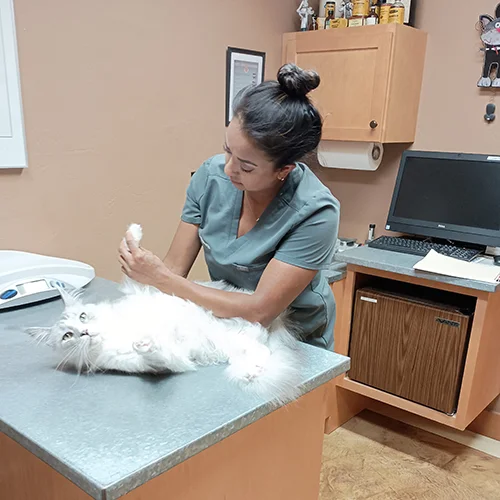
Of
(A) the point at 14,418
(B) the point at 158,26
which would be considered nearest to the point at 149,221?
(B) the point at 158,26

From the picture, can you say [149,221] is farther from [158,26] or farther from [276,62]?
[276,62]

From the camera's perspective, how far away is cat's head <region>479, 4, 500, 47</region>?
2168 millimetres

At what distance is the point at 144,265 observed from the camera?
1.19m

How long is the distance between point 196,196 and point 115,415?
0.70 meters

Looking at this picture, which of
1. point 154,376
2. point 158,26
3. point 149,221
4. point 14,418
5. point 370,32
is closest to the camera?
point 14,418

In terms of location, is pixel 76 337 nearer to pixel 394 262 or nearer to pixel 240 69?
pixel 394 262

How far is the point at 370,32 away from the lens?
2.25 meters

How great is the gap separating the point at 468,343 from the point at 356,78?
125 centimetres

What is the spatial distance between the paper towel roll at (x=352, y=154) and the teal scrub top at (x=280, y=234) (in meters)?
1.12

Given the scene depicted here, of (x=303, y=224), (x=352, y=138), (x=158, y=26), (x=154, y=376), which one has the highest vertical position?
(x=158, y=26)

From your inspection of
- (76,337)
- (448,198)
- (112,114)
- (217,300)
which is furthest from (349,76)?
(76,337)

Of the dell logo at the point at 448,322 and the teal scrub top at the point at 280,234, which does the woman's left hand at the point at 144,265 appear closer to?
the teal scrub top at the point at 280,234

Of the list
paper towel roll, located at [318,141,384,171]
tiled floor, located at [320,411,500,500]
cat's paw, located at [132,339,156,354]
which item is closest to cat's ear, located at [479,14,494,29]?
paper towel roll, located at [318,141,384,171]

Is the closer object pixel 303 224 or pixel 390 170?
pixel 303 224
